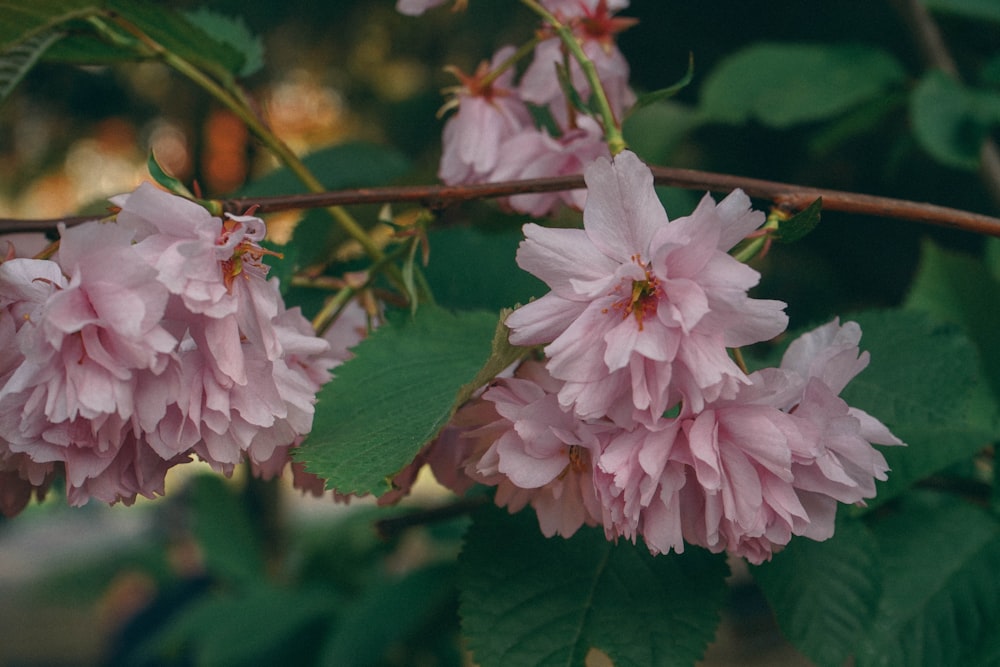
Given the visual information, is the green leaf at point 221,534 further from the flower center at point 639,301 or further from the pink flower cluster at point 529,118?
the flower center at point 639,301

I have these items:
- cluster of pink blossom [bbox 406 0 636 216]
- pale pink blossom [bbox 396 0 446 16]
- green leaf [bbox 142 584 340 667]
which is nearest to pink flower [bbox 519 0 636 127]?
cluster of pink blossom [bbox 406 0 636 216]

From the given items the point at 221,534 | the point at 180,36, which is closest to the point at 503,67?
the point at 180,36

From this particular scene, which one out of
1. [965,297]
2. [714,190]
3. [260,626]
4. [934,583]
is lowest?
[260,626]

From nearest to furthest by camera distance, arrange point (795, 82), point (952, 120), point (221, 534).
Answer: point (952, 120), point (795, 82), point (221, 534)

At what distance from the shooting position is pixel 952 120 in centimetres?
109

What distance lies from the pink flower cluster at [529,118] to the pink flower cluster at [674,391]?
282mm

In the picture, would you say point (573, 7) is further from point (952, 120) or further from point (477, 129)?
point (952, 120)

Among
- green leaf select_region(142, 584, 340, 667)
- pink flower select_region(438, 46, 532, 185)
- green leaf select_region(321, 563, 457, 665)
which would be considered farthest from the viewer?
green leaf select_region(142, 584, 340, 667)

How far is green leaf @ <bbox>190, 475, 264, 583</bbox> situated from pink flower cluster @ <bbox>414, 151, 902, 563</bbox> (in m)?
1.60

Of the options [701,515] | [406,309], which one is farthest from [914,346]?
[406,309]

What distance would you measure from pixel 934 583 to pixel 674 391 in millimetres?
409

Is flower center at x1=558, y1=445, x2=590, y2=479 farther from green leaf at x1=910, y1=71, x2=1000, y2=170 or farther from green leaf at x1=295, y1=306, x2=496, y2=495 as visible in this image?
green leaf at x1=910, y1=71, x2=1000, y2=170

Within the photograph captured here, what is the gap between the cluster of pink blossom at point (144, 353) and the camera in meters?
0.51

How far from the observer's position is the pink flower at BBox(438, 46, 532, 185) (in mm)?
830
